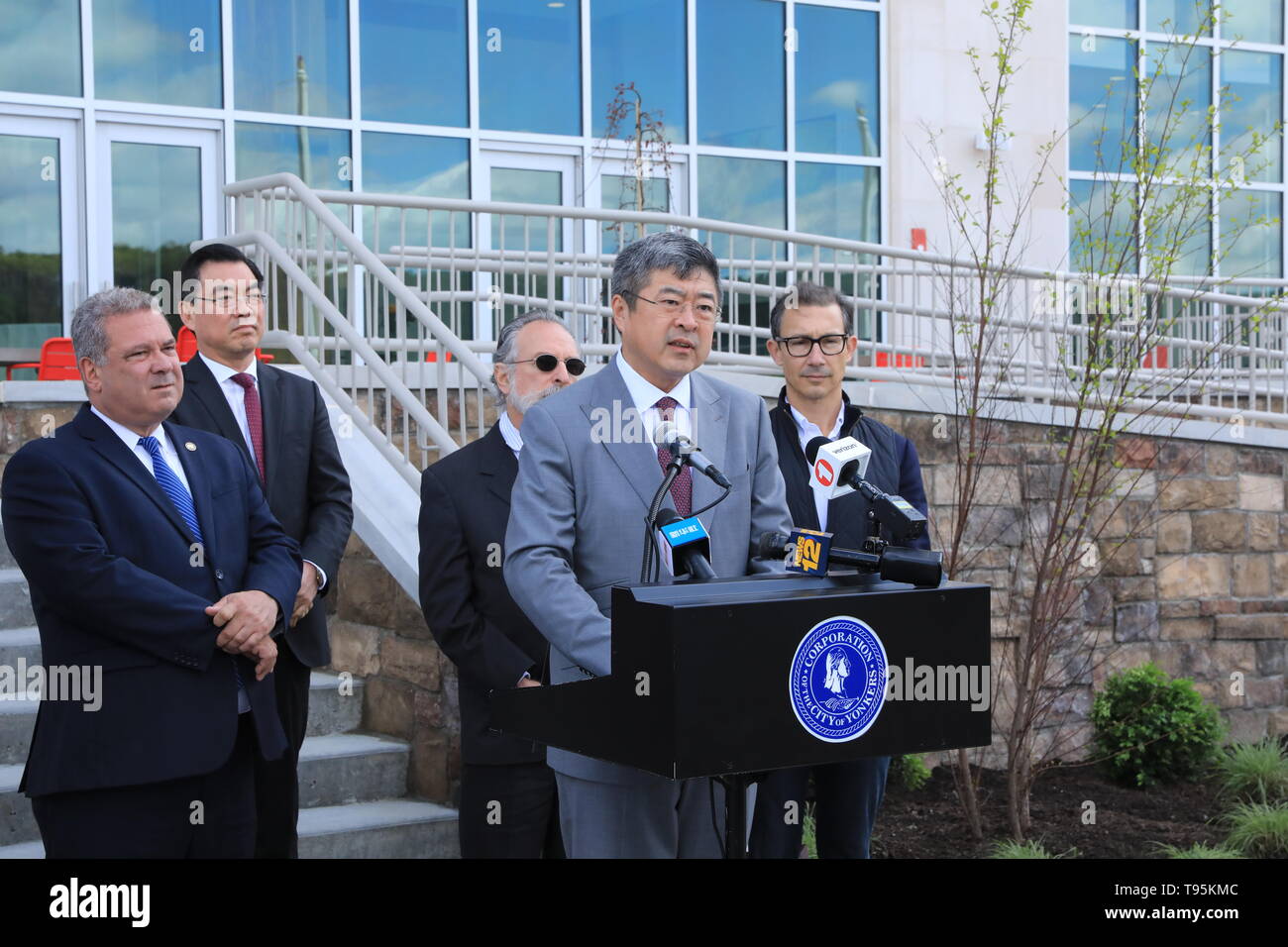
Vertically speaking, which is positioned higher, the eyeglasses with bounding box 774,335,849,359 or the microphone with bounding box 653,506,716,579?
the eyeglasses with bounding box 774,335,849,359

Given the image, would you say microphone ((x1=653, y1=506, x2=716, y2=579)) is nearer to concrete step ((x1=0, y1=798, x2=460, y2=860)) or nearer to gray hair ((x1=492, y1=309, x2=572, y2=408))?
gray hair ((x1=492, y1=309, x2=572, y2=408))

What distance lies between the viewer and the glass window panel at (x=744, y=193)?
49.9 feet

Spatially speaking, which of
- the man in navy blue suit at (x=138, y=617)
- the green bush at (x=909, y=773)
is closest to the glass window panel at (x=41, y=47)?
the green bush at (x=909, y=773)

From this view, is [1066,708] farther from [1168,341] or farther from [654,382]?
[654,382]

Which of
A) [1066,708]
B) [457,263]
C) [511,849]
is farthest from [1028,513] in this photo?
[511,849]

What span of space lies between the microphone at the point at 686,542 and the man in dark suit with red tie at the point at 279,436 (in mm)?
2144

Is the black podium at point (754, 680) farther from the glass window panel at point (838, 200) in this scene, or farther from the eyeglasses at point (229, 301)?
the glass window panel at point (838, 200)

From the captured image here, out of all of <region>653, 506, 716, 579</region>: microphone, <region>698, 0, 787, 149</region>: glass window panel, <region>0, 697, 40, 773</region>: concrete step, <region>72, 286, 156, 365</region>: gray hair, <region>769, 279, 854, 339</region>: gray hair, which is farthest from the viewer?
<region>698, 0, 787, 149</region>: glass window panel

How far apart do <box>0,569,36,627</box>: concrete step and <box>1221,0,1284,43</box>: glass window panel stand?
51.6 feet

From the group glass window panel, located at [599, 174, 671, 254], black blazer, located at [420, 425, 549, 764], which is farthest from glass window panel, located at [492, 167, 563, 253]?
black blazer, located at [420, 425, 549, 764]

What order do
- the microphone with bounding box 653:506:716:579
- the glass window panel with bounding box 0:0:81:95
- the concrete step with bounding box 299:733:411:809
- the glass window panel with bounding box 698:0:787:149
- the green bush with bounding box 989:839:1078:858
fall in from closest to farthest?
the microphone with bounding box 653:506:716:579, the concrete step with bounding box 299:733:411:809, the green bush with bounding box 989:839:1078:858, the glass window panel with bounding box 0:0:81:95, the glass window panel with bounding box 698:0:787:149

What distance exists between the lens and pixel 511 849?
4.81 meters

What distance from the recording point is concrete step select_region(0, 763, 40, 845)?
541 cm

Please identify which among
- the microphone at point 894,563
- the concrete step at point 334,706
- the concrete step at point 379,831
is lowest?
the concrete step at point 379,831
